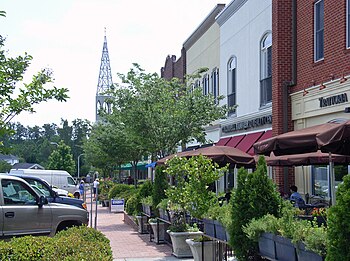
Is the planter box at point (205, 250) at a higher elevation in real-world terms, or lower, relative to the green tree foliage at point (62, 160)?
lower

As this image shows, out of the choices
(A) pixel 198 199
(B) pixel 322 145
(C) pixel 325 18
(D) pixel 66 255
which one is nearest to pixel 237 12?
(C) pixel 325 18

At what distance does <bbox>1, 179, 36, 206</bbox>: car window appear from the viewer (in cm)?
1239

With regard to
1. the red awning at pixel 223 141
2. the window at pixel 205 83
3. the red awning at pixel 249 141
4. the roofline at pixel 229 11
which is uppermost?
the roofline at pixel 229 11

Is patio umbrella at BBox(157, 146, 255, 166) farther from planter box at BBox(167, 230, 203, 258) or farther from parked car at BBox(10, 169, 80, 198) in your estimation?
parked car at BBox(10, 169, 80, 198)

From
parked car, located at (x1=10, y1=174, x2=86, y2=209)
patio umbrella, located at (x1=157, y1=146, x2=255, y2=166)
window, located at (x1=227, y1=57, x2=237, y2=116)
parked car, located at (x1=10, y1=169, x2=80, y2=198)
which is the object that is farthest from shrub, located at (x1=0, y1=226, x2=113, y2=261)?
parked car, located at (x1=10, y1=169, x2=80, y2=198)

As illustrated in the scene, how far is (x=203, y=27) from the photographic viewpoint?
100 ft

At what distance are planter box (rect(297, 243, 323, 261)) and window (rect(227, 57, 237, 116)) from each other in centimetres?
1828

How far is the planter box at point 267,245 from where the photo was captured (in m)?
7.34

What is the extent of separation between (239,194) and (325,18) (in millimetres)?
9064

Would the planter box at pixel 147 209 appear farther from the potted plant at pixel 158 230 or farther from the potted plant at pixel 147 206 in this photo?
the potted plant at pixel 158 230

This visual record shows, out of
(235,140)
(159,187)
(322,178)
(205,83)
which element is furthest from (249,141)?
(205,83)

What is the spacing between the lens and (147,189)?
61.9ft

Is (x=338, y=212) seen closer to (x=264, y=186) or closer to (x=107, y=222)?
(x=264, y=186)

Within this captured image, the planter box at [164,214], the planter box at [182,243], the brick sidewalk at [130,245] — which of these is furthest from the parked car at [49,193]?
the planter box at [182,243]
